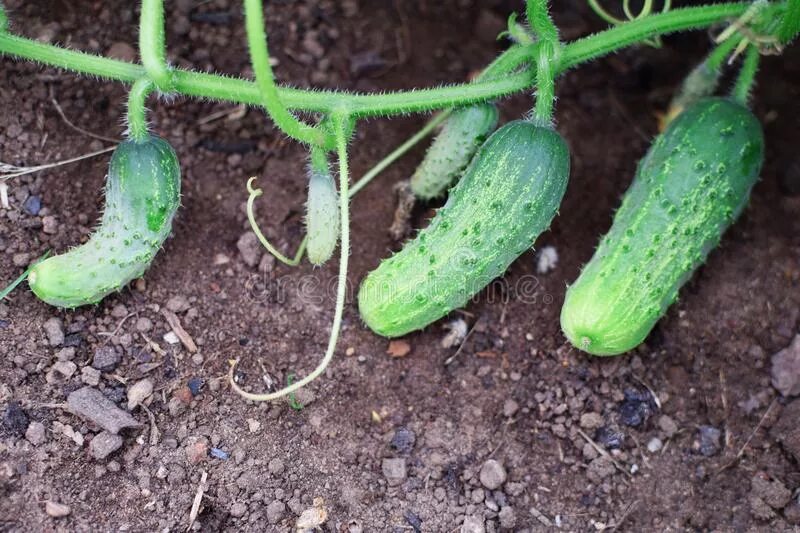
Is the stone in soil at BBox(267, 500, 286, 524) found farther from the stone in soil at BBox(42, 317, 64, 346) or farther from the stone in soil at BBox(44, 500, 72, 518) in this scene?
the stone in soil at BBox(42, 317, 64, 346)

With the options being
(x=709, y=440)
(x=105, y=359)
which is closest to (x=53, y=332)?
(x=105, y=359)

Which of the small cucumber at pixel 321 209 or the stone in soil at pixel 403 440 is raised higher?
the small cucumber at pixel 321 209

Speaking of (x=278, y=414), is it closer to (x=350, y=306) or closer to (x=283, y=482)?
(x=283, y=482)

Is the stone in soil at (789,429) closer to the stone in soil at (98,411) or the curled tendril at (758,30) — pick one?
the curled tendril at (758,30)

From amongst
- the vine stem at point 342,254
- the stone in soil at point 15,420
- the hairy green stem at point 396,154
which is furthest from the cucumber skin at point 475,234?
the stone in soil at point 15,420

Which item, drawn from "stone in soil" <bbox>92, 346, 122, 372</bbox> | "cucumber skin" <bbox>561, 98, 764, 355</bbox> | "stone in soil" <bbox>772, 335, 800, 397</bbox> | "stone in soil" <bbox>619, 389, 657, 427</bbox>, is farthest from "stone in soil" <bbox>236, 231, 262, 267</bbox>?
"stone in soil" <bbox>772, 335, 800, 397</bbox>

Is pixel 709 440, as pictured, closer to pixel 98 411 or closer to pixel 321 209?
pixel 321 209
